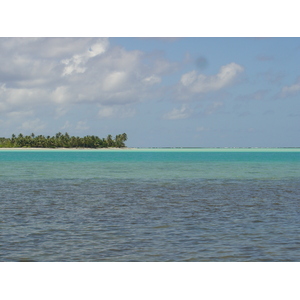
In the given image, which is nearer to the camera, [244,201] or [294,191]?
[244,201]

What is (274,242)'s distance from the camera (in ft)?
58.3

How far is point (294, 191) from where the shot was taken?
1486 inches

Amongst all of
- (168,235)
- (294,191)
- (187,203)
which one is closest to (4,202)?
(187,203)

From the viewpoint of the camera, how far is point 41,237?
18.6 metres

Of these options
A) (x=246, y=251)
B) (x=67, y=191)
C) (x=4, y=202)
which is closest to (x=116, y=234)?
(x=246, y=251)

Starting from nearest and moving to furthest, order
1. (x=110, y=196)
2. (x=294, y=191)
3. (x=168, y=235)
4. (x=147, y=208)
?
(x=168, y=235) < (x=147, y=208) < (x=110, y=196) < (x=294, y=191)

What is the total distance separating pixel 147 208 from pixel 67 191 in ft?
41.4

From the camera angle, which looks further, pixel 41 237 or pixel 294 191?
pixel 294 191

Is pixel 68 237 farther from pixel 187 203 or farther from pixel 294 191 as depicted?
pixel 294 191

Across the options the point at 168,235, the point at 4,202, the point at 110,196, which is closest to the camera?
the point at 168,235

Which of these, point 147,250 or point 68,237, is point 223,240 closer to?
point 147,250

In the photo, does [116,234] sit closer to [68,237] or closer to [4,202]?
[68,237]

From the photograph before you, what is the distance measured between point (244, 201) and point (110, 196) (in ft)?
32.1

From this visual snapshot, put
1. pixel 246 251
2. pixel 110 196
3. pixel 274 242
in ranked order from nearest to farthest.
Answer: pixel 246 251 < pixel 274 242 < pixel 110 196
